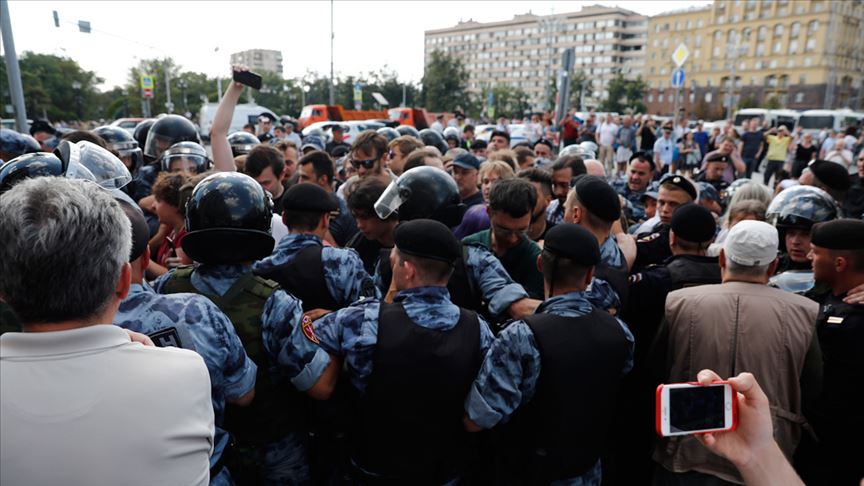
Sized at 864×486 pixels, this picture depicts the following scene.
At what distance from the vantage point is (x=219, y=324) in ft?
6.48

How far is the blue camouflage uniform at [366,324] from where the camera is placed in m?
2.33

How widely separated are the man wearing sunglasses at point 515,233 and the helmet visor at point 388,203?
19.9 inches

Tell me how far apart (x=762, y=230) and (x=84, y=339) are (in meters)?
2.84

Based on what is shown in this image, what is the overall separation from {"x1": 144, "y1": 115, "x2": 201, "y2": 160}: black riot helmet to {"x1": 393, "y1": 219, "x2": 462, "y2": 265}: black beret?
4341mm

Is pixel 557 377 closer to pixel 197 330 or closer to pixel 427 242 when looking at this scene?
pixel 427 242

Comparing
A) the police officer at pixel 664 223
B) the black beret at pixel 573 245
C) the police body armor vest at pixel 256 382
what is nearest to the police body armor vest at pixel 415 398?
the police body armor vest at pixel 256 382

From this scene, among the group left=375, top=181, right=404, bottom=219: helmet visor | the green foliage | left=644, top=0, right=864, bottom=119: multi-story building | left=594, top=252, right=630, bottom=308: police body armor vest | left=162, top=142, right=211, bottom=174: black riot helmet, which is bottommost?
left=594, top=252, right=630, bottom=308: police body armor vest

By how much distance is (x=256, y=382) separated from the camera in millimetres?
2365

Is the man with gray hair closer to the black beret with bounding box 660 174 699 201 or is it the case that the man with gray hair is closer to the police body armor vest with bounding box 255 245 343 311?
the police body armor vest with bounding box 255 245 343 311

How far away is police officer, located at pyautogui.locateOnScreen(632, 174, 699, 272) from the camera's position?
4.38 m

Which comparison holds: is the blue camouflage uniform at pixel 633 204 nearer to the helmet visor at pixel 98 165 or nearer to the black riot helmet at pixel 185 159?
the black riot helmet at pixel 185 159

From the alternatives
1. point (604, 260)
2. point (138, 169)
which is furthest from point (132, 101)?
point (604, 260)

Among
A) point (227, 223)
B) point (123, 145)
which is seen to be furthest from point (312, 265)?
point (123, 145)

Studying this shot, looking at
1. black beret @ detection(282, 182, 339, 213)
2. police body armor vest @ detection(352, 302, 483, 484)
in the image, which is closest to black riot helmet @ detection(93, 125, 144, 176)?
black beret @ detection(282, 182, 339, 213)
